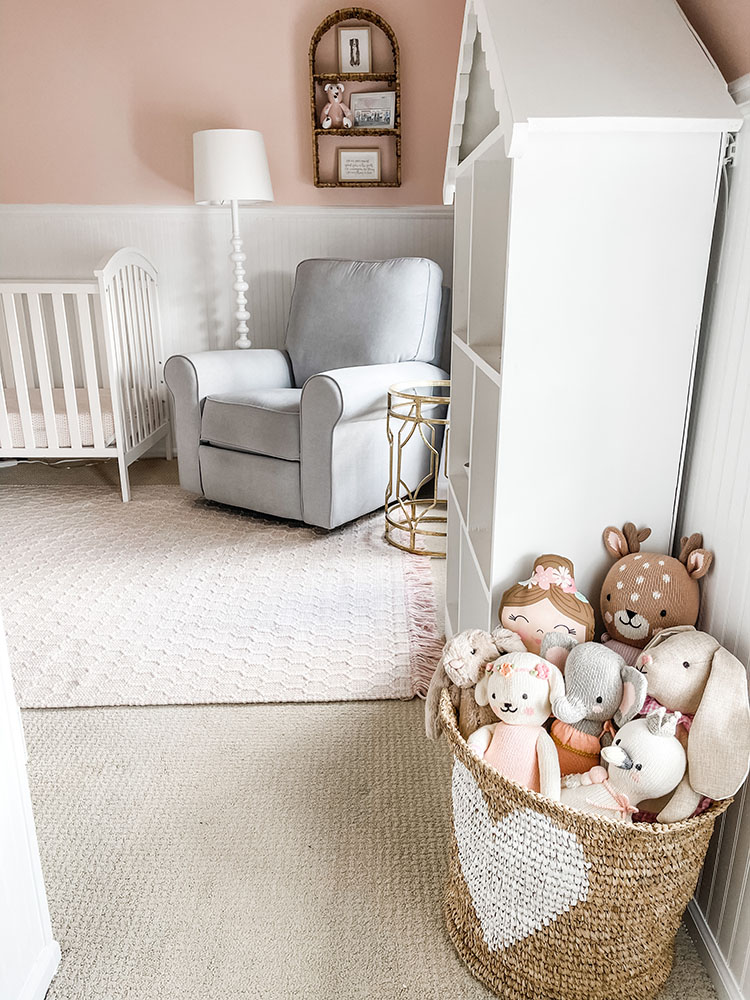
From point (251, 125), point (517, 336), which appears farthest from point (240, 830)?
point (251, 125)

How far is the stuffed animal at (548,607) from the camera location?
119cm

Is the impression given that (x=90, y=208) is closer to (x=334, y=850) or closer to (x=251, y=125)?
(x=251, y=125)

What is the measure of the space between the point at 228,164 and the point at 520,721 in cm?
280

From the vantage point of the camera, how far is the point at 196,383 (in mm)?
2898

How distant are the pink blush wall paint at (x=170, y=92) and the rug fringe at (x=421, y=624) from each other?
1.91 meters

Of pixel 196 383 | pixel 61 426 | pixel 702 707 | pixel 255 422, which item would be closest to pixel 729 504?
pixel 702 707

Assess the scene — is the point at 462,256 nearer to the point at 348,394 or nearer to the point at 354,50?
the point at 348,394

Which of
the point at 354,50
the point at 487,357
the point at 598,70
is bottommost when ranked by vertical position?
the point at 487,357

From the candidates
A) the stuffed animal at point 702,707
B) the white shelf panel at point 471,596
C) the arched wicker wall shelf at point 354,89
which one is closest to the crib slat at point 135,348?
the arched wicker wall shelf at point 354,89

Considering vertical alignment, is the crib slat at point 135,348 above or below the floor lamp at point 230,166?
below

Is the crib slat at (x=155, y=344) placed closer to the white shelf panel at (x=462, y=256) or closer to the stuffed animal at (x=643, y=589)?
the white shelf panel at (x=462, y=256)

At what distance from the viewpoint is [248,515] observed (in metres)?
3.00

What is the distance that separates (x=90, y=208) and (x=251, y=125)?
819mm

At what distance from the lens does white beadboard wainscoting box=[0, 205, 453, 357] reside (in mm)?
3586
